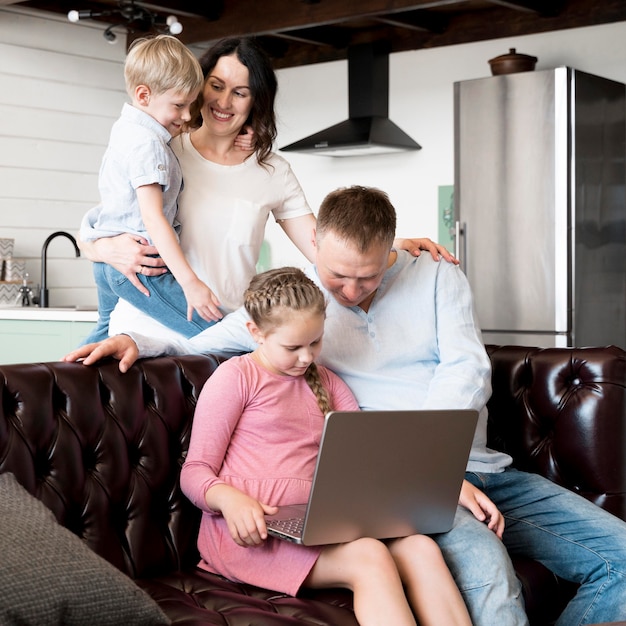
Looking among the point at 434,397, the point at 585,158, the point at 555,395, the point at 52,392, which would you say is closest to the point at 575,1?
the point at 585,158

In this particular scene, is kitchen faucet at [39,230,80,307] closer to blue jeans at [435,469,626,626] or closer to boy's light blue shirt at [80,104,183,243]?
boy's light blue shirt at [80,104,183,243]

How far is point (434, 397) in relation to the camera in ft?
7.41

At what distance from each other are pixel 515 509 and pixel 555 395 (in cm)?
39

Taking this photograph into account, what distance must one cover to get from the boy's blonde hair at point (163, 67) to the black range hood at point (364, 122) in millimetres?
3227

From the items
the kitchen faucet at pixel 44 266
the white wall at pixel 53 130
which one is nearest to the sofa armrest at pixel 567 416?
the kitchen faucet at pixel 44 266

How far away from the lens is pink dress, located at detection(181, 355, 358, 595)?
6.58ft

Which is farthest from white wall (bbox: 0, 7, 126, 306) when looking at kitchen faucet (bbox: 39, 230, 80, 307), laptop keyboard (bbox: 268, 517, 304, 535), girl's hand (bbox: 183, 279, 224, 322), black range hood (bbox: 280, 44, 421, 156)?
laptop keyboard (bbox: 268, 517, 304, 535)

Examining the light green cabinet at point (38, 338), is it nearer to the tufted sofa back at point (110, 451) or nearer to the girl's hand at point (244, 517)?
the tufted sofa back at point (110, 451)

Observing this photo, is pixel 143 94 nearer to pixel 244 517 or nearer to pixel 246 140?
pixel 246 140

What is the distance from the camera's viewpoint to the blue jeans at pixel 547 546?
199 cm

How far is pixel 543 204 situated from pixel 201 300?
3101 millimetres

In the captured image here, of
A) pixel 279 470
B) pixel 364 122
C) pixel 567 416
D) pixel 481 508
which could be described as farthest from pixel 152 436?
pixel 364 122

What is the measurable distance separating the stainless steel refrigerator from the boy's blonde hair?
2948 mm

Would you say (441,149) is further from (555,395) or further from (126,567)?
(126,567)
